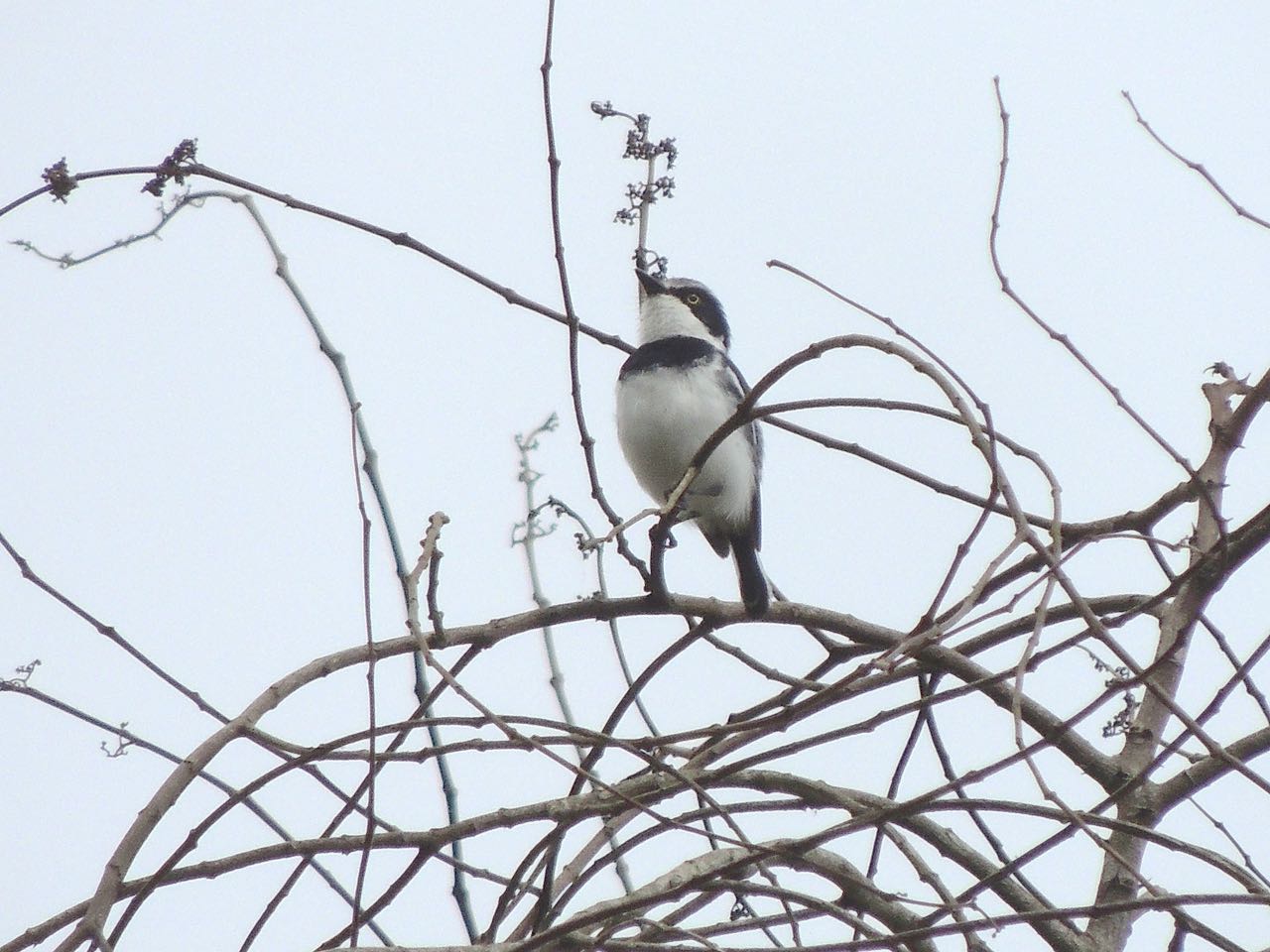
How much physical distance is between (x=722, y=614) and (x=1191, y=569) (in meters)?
1.43

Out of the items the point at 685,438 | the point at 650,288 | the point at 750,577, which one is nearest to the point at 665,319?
the point at 650,288

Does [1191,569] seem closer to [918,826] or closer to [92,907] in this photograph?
[918,826]

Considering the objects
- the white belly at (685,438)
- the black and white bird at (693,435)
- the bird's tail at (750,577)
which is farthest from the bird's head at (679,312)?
the bird's tail at (750,577)

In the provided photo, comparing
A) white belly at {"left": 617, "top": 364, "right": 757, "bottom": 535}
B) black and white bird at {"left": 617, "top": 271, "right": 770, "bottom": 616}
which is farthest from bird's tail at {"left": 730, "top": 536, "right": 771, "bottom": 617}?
white belly at {"left": 617, "top": 364, "right": 757, "bottom": 535}

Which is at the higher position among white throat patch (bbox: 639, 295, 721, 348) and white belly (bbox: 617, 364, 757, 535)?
white throat patch (bbox: 639, 295, 721, 348)

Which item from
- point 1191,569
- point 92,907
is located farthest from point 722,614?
point 92,907

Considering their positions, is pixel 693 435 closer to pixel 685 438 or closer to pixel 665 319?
pixel 685 438

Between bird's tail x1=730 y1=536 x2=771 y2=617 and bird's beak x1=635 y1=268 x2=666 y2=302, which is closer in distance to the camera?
bird's tail x1=730 y1=536 x2=771 y2=617

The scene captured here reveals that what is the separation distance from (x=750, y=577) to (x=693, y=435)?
2.35 feet

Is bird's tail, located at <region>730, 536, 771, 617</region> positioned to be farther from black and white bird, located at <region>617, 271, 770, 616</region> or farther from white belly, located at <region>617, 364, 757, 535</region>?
white belly, located at <region>617, 364, 757, 535</region>

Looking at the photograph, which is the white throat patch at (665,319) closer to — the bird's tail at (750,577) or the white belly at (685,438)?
the white belly at (685,438)

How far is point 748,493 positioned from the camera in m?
5.91

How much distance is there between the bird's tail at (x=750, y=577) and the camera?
3738 millimetres

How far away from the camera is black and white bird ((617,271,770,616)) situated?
5500mm
